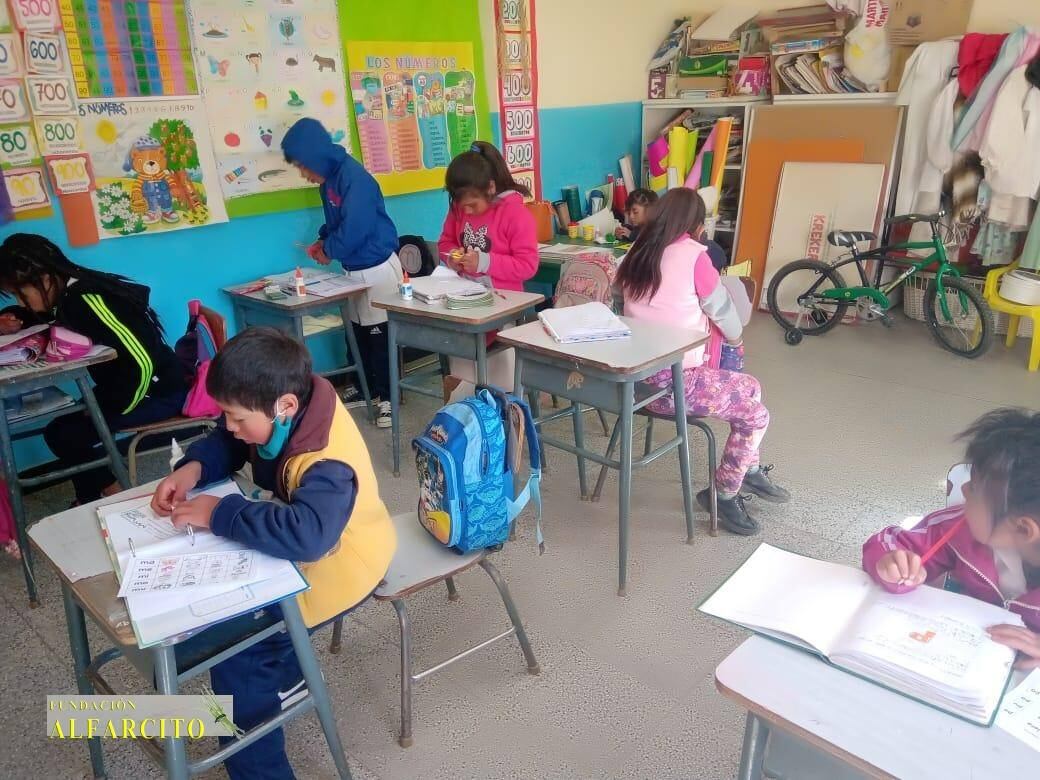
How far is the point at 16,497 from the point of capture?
2.32m

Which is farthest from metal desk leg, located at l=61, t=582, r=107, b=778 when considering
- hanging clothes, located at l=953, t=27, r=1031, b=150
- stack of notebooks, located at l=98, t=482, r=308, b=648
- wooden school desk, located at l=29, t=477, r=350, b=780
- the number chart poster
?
hanging clothes, located at l=953, t=27, r=1031, b=150

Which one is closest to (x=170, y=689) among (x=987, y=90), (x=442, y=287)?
(x=442, y=287)

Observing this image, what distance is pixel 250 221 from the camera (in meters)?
3.50

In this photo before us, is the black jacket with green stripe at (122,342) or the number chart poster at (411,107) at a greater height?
the number chart poster at (411,107)

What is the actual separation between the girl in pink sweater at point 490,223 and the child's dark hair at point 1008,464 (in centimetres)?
222

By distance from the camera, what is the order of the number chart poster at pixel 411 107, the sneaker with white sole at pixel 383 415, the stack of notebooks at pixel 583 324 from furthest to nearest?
the number chart poster at pixel 411 107 < the sneaker with white sole at pixel 383 415 < the stack of notebooks at pixel 583 324

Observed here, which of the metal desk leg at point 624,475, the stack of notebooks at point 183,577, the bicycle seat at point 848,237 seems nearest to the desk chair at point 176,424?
the stack of notebooks at point 183,577

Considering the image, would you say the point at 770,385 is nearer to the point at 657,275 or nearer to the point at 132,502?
the point at 657,275

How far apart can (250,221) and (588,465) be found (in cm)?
195

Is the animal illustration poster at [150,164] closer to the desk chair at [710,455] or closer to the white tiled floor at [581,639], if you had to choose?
the white tiled floor at [581,639]

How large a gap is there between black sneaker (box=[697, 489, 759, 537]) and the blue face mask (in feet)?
5.85

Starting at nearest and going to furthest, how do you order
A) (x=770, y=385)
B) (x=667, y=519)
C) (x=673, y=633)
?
(x=673, y=633) → (x=667, y=519) → (x=770, y=385)

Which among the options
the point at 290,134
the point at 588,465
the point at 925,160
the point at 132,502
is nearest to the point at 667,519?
the point at 588,465

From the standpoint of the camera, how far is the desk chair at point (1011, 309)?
398 centimetres
